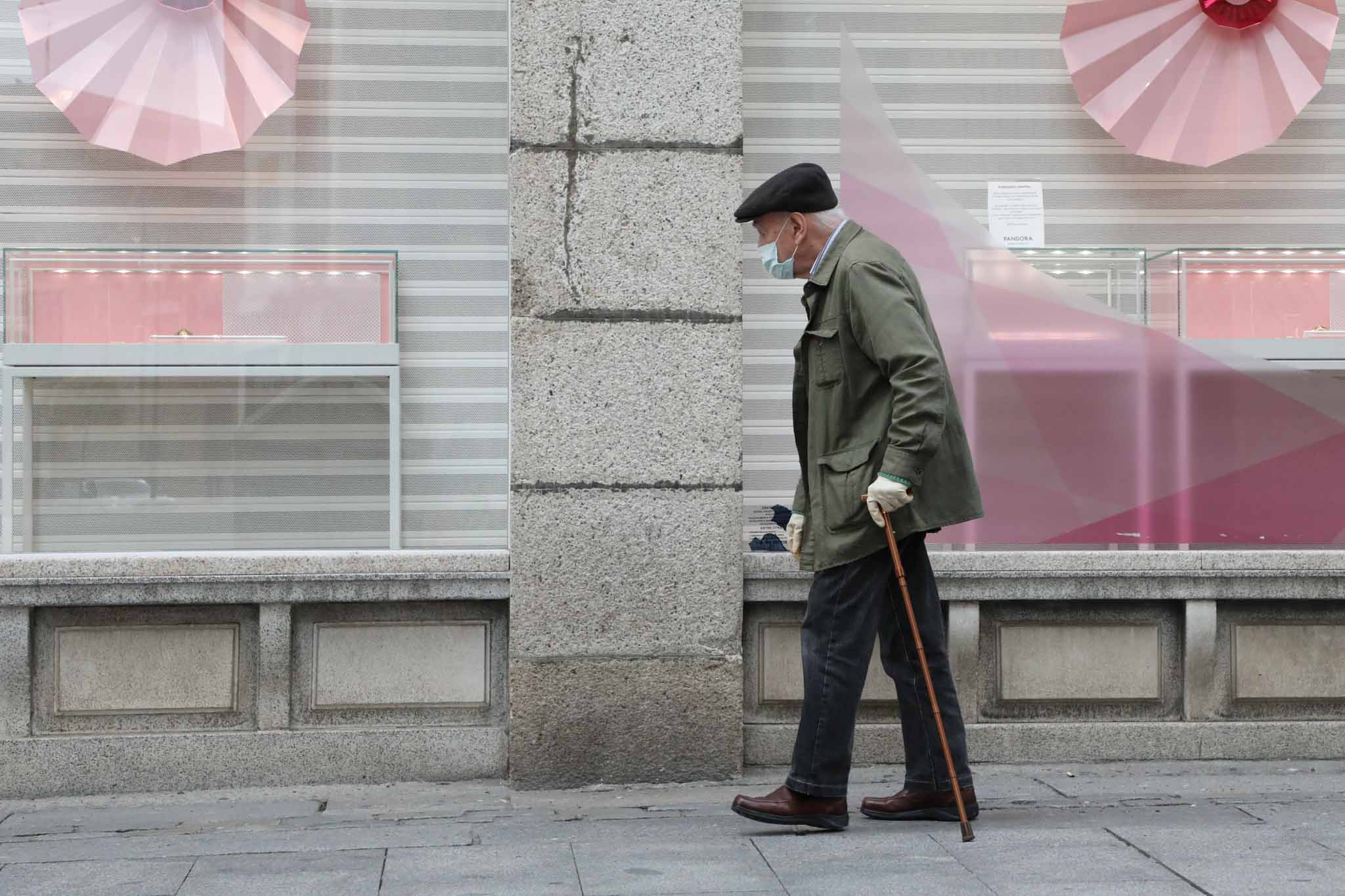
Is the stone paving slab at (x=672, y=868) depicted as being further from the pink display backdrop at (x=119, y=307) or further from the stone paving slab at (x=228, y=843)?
the pink display backdrop at (x=119, y=307)

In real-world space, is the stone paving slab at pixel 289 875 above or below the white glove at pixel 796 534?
below

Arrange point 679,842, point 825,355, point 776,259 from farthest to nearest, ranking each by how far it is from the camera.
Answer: point 776,259 < point 825,355 < point 679,842

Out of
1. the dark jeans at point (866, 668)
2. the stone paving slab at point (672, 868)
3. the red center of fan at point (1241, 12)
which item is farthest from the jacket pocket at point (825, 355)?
the red center of fan at point (1241, 12)

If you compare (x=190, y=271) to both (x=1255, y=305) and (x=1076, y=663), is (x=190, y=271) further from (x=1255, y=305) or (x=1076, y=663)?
(x=1255, y=305)

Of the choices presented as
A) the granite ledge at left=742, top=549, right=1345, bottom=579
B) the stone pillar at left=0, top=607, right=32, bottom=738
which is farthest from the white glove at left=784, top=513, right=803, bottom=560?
the stone pillar at left=0, top=607, right=32, bottom=738

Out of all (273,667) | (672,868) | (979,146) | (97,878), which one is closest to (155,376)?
(273,667)

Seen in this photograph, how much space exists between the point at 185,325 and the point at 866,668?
289 centimetres

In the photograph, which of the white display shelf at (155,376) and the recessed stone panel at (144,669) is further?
the white display shelf at (155,376)

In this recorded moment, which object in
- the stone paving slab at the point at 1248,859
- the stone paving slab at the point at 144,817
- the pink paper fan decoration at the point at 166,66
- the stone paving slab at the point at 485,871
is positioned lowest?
the stone paving slab at the point at 144,817

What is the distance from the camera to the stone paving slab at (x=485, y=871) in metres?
3.82


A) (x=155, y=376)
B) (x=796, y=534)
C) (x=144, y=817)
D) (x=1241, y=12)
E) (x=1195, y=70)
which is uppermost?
(x=1241, y=12)

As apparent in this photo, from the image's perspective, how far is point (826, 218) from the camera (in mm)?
4543

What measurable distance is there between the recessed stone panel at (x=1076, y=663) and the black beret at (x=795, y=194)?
1.96 metres

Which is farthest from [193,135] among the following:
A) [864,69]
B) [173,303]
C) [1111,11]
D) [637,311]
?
[1111,11]
